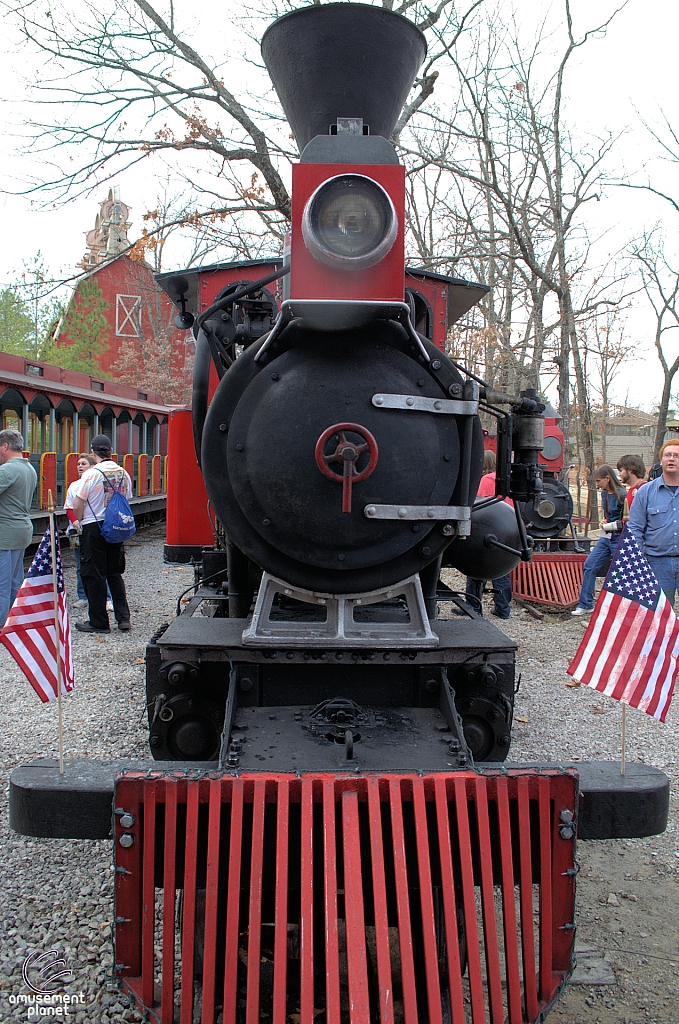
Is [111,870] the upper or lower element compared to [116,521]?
lower

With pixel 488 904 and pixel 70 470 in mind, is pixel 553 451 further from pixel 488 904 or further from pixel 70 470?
pixel 488 904

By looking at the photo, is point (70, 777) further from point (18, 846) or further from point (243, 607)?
point (18, 846)

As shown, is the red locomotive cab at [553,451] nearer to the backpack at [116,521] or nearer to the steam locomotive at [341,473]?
the backpack at [116,521]

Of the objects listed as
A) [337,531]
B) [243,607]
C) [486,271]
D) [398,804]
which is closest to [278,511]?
[337,531]

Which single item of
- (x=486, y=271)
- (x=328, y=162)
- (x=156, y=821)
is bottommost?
(x=156, y=821)

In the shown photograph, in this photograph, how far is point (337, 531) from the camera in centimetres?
239

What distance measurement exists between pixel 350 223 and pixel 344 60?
2.71 feet

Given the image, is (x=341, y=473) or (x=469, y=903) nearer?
(x=469, y=903)

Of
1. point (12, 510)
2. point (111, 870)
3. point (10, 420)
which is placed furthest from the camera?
point (10, 420)

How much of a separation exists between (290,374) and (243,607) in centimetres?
104

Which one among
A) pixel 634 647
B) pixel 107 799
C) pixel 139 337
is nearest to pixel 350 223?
pixel 634 647

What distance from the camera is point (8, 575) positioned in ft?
20.0

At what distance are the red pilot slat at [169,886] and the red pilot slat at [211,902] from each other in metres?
0.09

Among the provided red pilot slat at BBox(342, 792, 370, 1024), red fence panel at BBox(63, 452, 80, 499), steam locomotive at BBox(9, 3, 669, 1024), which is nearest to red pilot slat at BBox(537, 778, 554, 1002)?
steam locomotive at BBox(9, 3, 669, 1024)
